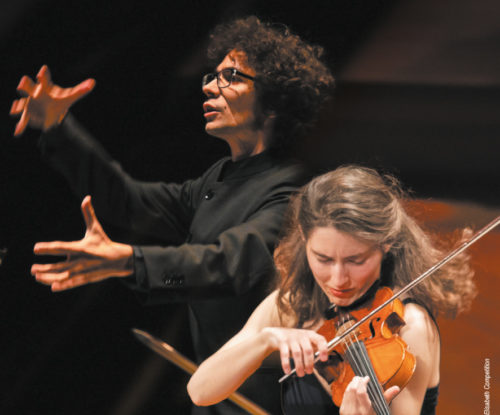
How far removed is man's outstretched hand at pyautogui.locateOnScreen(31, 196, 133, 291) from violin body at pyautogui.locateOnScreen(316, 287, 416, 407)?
585 millimetres

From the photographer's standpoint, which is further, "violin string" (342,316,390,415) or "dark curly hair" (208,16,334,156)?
"dark curly hair" (208,16,334,156)

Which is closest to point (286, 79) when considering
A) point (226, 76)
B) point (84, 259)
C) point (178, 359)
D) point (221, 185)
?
point (226, 76)

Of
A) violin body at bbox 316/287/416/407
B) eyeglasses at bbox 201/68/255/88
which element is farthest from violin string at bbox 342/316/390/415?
eyeglasses at bbox 201/68/255/88

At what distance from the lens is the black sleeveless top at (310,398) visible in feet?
4.98

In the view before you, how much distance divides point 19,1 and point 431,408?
179cm

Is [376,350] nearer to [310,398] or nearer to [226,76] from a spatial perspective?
[310,398]

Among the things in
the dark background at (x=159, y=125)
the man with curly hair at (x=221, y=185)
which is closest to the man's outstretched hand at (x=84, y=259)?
the man with curly hair at (x=221, y=185)

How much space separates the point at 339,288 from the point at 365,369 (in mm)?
220

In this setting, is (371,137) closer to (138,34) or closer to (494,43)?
(494,43)

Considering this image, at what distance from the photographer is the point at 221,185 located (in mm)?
1823

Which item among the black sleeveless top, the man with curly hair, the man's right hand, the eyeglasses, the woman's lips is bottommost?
the black sleeveless top

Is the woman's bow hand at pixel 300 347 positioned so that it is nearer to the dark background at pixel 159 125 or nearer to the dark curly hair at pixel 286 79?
the dark background at pixel 159 125

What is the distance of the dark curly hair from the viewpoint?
1795mm

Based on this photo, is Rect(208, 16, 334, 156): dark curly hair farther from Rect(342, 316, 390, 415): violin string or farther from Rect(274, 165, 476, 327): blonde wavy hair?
Rect(342, 316, 390, 415): violin string
